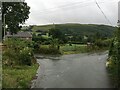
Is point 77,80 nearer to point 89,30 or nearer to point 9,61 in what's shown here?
point 9,61

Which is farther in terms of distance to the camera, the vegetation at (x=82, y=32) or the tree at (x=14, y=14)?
the vegetation at (x=82, y=32)

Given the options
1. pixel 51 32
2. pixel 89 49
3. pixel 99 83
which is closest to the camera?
pixel 99 83

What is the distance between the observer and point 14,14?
5453cm

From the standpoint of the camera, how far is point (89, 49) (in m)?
53.3

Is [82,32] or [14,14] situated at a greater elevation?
[14,14]

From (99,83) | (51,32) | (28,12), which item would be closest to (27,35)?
(51,32)

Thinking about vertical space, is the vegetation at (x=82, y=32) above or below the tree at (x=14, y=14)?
below

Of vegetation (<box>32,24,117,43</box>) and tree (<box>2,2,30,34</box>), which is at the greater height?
tree (<box>2,2,30,34</box>)

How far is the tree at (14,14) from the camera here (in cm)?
5409

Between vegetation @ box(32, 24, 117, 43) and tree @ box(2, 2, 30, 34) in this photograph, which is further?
vegetation @ box(32, 24, 117, 43)

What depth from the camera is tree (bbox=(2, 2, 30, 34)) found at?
177 feet

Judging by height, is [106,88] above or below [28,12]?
below

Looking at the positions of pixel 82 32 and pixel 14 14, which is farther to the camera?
pixel 82 32

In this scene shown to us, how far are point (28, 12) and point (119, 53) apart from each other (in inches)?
1660
